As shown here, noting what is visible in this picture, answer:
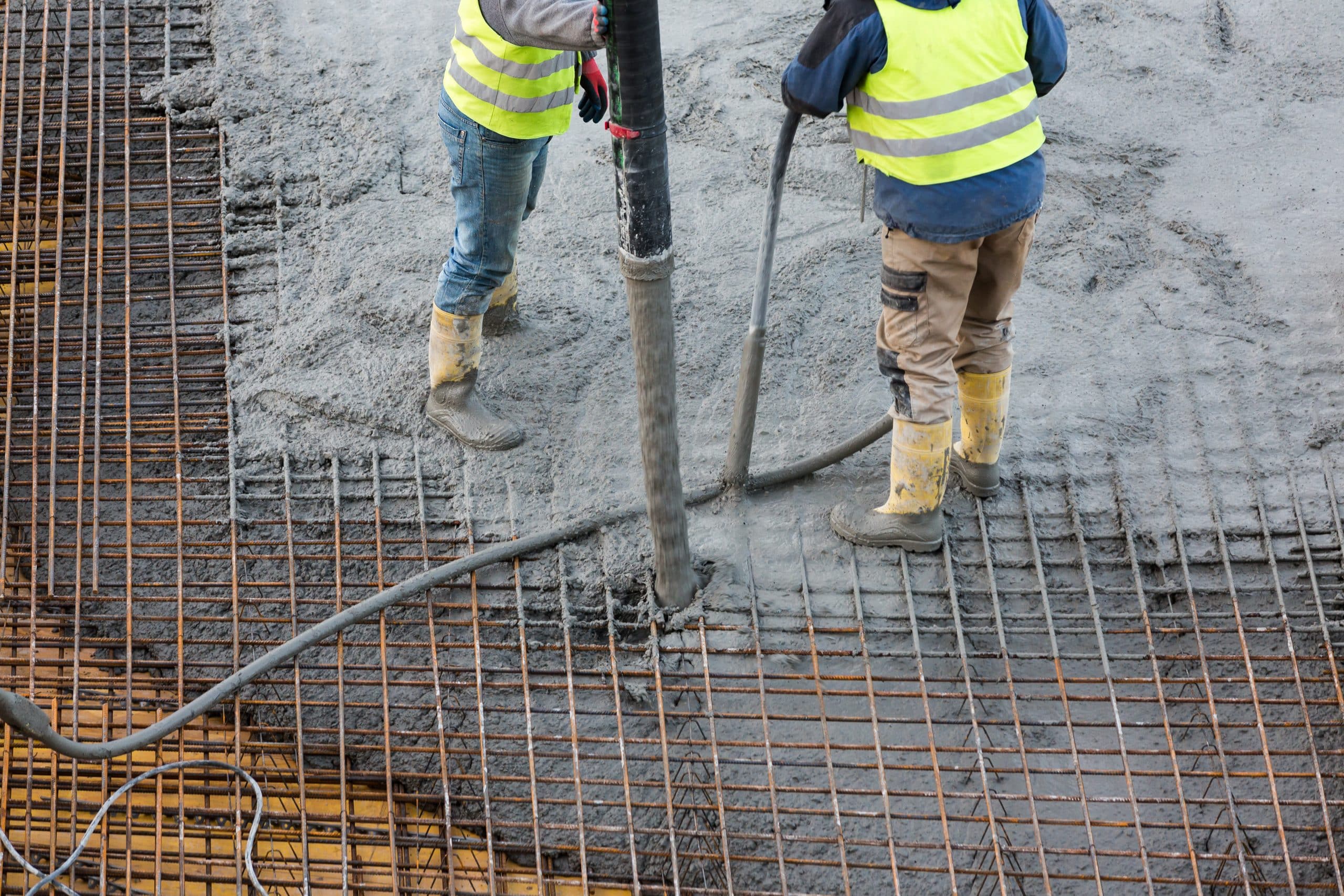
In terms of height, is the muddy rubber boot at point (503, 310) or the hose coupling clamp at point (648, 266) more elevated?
the hose coupling clamp at point (648, 266)

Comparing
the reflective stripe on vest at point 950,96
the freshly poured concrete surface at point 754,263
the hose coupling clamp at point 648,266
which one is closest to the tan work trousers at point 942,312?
the reflective stripe on vest at point 950,96

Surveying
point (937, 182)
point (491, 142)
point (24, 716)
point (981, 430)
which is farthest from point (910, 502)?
point (24, 716)

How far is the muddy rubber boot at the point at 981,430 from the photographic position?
350 cm

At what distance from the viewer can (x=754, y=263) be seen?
14.6ft

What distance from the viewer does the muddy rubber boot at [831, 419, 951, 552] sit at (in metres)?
3.39

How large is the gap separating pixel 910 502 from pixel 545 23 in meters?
1.62

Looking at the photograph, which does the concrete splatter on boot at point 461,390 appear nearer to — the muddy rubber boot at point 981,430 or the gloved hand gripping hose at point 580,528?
the gloved hand gripping hose at point 580,528

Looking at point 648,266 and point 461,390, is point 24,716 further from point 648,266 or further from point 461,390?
point 461,390

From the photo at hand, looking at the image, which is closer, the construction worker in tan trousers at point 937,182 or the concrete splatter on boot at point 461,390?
the construction worker in tan trousers at point 937,182

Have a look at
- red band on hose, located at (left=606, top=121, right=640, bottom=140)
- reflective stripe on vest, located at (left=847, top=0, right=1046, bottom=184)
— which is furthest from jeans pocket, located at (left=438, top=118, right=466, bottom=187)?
reflective stripe on vest, located at (left=847, top=0, right=1046, bottom=184)

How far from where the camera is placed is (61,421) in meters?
4.12

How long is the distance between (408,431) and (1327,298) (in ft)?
10.4

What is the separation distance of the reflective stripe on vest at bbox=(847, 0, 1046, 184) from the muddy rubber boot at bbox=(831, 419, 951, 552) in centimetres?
74

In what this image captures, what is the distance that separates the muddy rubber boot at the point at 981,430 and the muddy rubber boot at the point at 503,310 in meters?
1.54
